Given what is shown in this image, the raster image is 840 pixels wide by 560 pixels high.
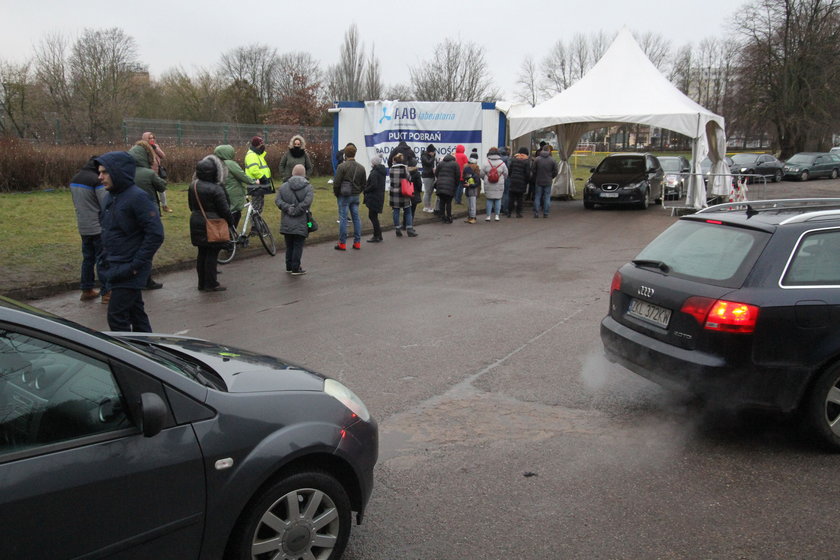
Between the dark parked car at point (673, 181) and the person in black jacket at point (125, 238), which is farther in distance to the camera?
the dark parked car at point (673, 181)

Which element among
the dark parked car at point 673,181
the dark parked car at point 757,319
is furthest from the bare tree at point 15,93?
the dark parked car at point 757,319

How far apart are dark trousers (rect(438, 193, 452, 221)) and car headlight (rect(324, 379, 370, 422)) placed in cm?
1373

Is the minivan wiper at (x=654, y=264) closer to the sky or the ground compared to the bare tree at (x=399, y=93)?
closer to the ground

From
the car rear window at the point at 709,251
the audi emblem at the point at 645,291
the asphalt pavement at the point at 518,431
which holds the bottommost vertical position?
the asphalt pavement at the point at 518,431

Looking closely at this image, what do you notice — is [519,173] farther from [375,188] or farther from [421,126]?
[375,188]

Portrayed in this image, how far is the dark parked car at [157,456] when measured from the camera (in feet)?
7.44

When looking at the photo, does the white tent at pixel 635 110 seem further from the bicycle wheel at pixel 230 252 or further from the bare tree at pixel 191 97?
the bare tree at pixel 191 97

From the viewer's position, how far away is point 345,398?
131 inches

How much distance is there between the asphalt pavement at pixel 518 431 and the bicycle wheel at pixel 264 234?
2096 millimetres

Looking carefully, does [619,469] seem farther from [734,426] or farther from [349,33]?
[349,33]

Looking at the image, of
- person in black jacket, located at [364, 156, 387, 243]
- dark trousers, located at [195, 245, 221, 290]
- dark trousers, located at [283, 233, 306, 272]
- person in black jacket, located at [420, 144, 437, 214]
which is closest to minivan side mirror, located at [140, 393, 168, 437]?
→ dark trousers, located at [195, 245, 221, 290]

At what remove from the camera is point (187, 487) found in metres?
2.56

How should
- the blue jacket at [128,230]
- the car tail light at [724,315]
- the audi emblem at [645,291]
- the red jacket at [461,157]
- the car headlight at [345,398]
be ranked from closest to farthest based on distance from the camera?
the car headlight at [345,398] → the car tail light at [724,315] → the audi emblem at [645,291] → the blue jacket at [128,230] → the red jacket at [461,157]

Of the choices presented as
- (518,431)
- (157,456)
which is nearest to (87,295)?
(518,431)
